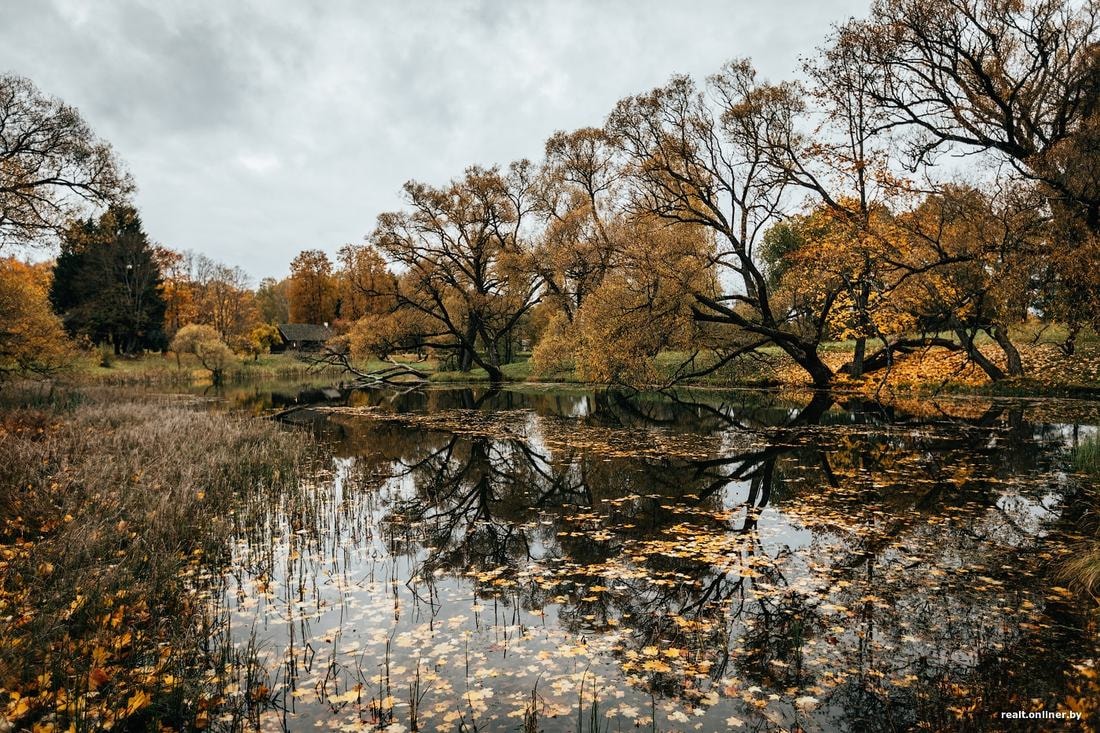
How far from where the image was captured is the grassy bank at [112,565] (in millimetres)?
4637

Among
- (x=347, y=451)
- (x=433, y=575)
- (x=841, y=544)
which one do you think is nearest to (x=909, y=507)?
(x=841, y=544)

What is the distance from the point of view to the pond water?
473 centimetres

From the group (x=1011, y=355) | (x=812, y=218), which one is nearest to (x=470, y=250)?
(x=812, y=218)

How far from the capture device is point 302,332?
78062 millimetres

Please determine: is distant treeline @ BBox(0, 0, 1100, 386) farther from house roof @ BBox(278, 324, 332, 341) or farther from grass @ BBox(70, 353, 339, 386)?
house roof @ BBox(278, 324, 332, 341)

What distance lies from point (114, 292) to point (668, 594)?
64242 mm

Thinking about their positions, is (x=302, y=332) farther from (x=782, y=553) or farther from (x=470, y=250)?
(x=782, y=553)

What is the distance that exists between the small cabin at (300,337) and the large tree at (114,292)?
59.1 ft

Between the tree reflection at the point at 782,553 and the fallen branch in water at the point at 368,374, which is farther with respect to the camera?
the fallen branch in water at the point at 368,374

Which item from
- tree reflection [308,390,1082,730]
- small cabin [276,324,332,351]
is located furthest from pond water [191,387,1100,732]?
small cabin [276,324,332,351]

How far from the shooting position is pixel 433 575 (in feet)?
25.0

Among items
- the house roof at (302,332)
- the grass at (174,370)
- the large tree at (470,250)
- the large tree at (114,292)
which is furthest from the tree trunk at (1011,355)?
the house roof at (302,332)

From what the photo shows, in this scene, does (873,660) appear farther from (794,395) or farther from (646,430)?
(794,395)

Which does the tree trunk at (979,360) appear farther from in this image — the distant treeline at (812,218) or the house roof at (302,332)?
the house roof at (302,332)
